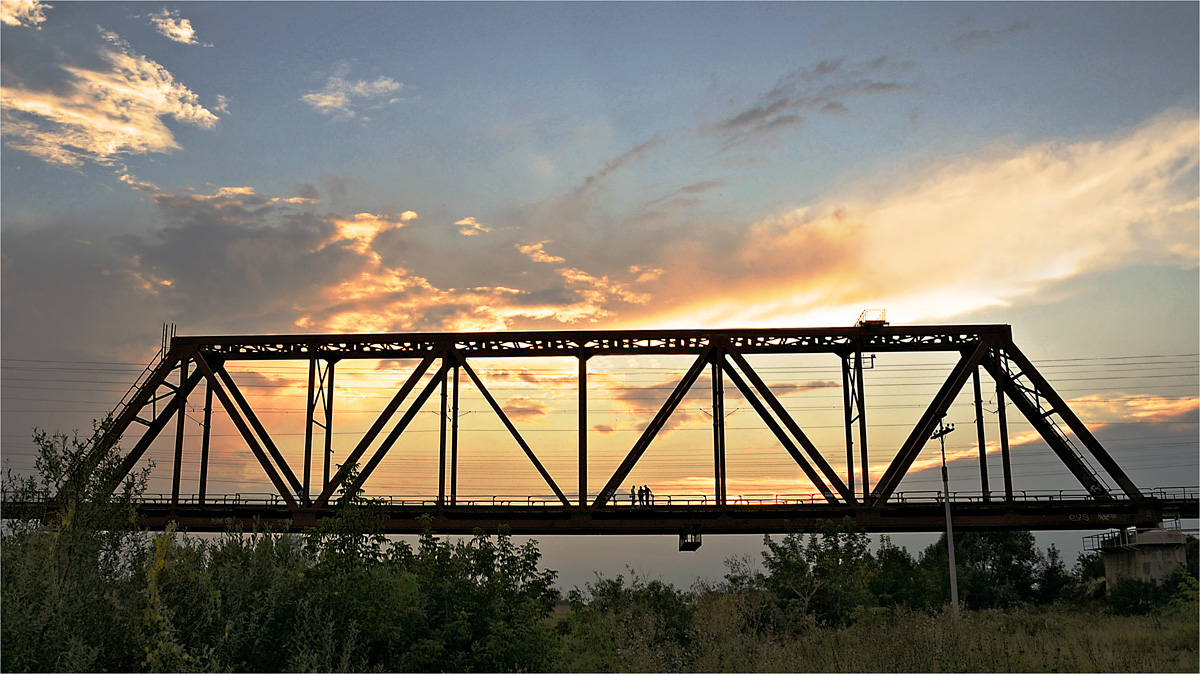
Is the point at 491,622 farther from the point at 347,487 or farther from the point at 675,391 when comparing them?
the point at 675,391

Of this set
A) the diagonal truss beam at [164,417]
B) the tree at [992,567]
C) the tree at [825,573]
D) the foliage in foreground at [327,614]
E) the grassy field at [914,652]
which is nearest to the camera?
the foliage in foreground at [327,614]

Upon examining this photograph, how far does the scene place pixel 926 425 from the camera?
42000 mm

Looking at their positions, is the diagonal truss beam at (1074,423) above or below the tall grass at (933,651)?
above

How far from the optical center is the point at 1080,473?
43.2 m

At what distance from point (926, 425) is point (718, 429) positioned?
1003 centimetres

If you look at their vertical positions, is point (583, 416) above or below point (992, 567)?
above

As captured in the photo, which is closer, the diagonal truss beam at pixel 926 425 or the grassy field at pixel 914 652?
the grassy field at pixel 914 652

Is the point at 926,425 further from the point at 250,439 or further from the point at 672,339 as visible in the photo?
the point at 250,439

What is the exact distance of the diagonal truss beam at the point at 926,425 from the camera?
1633 inches

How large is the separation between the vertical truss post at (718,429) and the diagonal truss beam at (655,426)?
718 mm

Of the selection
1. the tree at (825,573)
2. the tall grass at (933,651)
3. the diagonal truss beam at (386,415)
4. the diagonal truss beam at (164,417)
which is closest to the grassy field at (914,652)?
the tall grass at (933,651)

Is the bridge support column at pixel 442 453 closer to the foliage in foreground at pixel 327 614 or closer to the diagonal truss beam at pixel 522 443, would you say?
the diagonal truss beam at pixel 522 443

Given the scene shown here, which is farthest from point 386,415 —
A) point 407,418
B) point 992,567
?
point 992,567

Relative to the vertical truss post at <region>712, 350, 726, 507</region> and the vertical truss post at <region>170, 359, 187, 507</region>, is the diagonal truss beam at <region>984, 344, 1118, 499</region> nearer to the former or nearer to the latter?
the vertical truss post at <region>712, 350, 726, 507</region>
